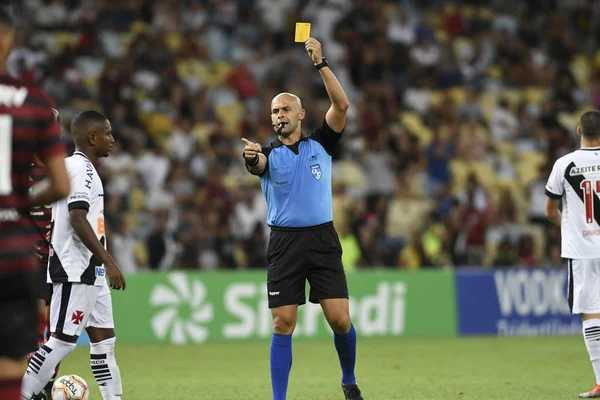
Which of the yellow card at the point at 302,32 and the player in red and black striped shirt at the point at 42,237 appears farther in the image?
the player in red and black striped shirt at the point at 42,237

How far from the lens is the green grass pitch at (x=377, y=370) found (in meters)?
9.88

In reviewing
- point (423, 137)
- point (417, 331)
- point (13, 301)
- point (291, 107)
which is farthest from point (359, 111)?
point (13, 301)

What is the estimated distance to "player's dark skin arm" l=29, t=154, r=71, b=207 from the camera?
198 inches

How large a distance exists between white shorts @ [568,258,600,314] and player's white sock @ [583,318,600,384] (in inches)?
4.4

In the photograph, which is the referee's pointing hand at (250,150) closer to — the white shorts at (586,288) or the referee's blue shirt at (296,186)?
the referee's blue shirt at (296,186)

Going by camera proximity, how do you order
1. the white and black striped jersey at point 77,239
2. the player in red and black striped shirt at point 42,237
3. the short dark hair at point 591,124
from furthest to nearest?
the short dark hair at point 591,124, the player in red and black striped shirt at point 42,237, the white and black striped jersey at point 77,239

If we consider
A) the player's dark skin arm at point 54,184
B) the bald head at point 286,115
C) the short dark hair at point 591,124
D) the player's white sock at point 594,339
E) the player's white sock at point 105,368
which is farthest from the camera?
the short dark hair at point 591,124

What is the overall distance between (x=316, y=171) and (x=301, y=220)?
44 cm

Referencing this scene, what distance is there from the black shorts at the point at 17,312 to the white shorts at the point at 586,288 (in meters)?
6.02

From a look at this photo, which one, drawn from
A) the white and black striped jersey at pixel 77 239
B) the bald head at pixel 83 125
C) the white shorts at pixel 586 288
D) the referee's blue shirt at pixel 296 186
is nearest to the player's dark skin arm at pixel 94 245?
the white and black striped jersey at pixel 77 239

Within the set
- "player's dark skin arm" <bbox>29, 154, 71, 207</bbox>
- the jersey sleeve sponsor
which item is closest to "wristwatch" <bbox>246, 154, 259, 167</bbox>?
"player's dark skin arm" <bbox>29, 154, 71, 207</bbox>

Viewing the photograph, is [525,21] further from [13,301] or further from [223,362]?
[13,301]

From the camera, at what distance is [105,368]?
7.75 meters

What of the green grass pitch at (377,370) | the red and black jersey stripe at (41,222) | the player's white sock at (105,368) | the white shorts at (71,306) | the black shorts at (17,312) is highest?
the red and black jersey stripe at (41,222)
